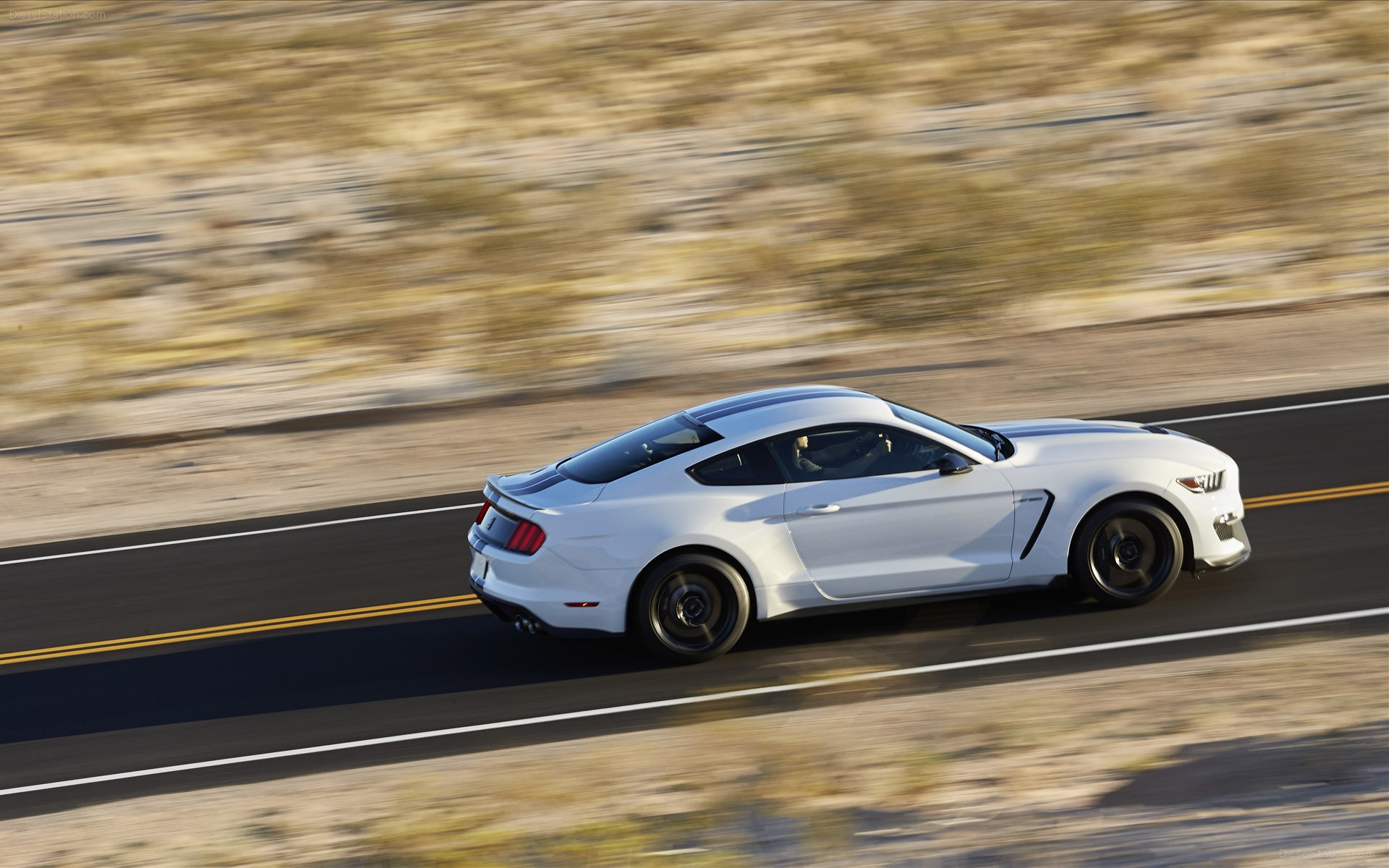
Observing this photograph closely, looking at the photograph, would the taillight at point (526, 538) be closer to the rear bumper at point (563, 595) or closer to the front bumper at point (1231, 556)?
the rear bumper at point (563, 595)

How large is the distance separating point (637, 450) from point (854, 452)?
51.9 inches

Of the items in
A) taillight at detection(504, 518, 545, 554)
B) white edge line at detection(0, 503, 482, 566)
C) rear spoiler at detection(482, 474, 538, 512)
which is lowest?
white edge line at detection(0, 503, 482, 566)

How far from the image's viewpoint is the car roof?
9.05 m

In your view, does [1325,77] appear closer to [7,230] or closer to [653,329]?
[653,329]

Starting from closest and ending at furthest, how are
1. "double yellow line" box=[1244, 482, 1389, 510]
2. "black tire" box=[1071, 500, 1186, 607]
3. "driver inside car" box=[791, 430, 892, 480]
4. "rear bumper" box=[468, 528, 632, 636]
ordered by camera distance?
1. "rear bumper" box=[468, 528, 632, 636]
2. "driver inside car" box=[791, 430, 892, 480]
3. "black tire" box=[1071, 500, 1186, 607]
4. "double yellow line" box=[1244, 482, 1389, 510]

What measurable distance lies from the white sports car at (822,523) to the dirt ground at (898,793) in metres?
0.74

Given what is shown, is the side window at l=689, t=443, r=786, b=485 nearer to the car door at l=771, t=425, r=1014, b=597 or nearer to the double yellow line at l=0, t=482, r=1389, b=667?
the car door at l=771, t=425, r=1014, b=597

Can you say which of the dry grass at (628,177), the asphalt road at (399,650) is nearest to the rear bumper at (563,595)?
the asphalt road at (399,650)

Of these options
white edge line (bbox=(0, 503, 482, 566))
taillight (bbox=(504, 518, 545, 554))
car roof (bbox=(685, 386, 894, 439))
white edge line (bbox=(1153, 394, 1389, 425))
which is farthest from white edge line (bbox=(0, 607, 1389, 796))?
white edge line (bbox=(1153, 394, 1389, 425))

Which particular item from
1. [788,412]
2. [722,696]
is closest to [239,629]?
[722,696]

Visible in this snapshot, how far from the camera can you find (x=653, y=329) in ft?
63.1

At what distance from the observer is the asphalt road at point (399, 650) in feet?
28.2

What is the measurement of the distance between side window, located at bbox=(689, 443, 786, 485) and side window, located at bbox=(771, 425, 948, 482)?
0.29 feet

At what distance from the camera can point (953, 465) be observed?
29.7 ft
